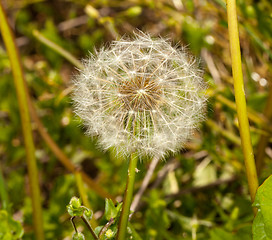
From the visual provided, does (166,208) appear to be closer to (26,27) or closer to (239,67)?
(239,67)

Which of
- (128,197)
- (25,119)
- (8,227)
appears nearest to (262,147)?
(128,197)

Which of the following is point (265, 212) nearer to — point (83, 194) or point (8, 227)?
point (83, 194)

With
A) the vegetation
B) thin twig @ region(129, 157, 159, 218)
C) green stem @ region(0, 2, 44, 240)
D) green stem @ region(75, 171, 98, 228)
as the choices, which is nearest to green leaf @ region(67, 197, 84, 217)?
the vegetation

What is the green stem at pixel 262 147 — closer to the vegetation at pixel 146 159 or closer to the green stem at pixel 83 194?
the vegetation at pixel 146 159

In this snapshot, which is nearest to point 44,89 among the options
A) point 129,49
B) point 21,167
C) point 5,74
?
point 5,74

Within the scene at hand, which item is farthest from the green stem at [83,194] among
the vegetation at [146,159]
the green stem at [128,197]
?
the green stem at [128,197]

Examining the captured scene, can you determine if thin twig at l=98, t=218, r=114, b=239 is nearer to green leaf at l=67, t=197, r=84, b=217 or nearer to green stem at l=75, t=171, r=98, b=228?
green leaf at l=67, t=197, r=84, b=217
